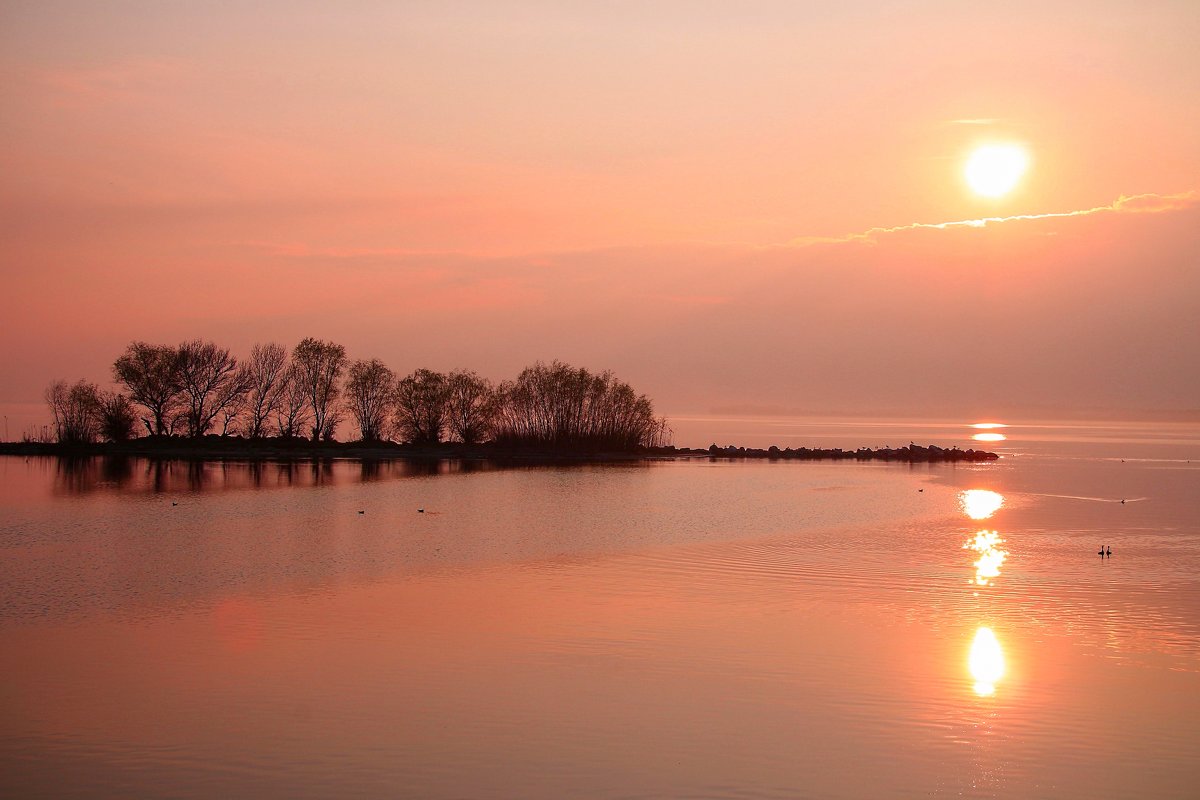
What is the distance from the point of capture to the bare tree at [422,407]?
74.5m

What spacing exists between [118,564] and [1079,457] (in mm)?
68953

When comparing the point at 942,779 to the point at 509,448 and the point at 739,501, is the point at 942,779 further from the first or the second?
the point at 509,448

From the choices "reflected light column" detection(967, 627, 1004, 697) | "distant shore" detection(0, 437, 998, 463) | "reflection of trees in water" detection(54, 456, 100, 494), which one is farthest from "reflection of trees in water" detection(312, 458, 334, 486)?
"reflected light column" detection(967, 627, 1004, 697)

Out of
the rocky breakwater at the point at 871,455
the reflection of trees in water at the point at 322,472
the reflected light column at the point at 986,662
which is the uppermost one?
the rocky breakwater at the point at 871,455

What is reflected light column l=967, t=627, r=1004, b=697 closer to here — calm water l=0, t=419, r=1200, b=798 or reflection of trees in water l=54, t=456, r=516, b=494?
calm water l=0, t=419, r=1200, b=798

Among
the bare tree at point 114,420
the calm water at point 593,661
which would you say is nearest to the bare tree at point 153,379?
the bare tree at point 114,420

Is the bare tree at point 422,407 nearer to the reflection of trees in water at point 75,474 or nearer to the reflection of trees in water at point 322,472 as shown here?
the reflection of trees in water at point 322,472

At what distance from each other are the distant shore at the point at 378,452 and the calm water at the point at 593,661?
1697 inches

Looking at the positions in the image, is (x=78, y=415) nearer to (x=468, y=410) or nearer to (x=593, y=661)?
(x=468, y=410)

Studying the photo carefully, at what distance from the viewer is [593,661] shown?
12062 millimetres

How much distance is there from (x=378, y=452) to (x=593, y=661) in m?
61.2

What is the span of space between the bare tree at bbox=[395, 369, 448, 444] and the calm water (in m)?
47.6

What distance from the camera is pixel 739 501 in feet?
118

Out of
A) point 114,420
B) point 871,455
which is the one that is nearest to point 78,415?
point 114,420
